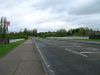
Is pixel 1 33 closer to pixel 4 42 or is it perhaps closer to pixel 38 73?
pixel 4 42

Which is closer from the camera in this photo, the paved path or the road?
the paved path

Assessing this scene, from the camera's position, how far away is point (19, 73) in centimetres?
1104

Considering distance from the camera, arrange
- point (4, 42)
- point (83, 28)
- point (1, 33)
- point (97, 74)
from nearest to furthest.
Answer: point (97, 74), point (4, 42), point (1, 33), point (83, 28)

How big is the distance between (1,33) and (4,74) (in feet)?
191

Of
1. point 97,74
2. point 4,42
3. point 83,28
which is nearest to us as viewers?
point 97,74

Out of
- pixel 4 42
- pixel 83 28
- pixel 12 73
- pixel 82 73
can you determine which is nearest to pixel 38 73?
pixel 12 73

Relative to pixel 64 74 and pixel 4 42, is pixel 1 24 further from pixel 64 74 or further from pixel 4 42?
pixel 64 74

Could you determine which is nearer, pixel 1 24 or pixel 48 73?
pixel 48 73

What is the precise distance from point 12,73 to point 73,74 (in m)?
2.73

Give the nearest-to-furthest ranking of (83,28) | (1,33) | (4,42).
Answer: (4,42), (1,33), (83,28)

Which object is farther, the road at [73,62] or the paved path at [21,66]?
the road at [73,62]

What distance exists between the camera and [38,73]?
11.1m

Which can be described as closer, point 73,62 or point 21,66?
point 21,66

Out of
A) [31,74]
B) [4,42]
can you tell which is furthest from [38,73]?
[4,42]
